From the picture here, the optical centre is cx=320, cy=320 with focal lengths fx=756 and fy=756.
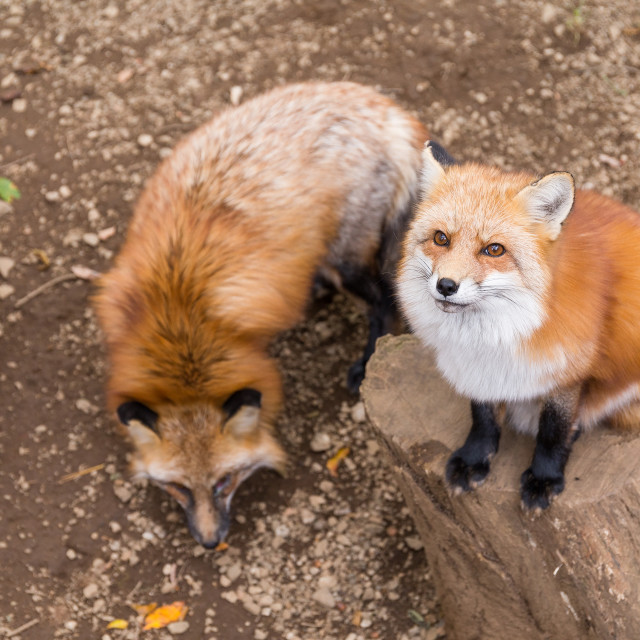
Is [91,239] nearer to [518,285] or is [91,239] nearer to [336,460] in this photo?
[336,460]

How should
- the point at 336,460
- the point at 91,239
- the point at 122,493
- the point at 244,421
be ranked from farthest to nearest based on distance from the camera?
the point at 91,239 < the point at 336,460 < the point at 122,493 < the point at 244,421

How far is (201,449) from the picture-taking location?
174 inches

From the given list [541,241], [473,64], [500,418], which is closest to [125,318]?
[500,418]

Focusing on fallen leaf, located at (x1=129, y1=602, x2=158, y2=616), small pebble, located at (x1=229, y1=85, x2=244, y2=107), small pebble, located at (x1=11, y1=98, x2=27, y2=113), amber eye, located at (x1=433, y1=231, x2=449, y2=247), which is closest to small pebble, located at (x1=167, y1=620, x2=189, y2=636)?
fallen leaf, located at (x1=129, y1=602, x2=158, y2=616)

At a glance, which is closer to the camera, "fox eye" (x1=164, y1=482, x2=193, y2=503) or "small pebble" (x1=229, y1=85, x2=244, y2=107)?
"fox eye" (x1=164, y1=482, x2=193, y2=503)

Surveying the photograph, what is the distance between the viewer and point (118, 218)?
19.8 feet

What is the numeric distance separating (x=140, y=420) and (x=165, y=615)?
126 cm

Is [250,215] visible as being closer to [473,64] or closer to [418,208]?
[418,208]

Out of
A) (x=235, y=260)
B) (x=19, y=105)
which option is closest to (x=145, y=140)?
(x=19, y=105)

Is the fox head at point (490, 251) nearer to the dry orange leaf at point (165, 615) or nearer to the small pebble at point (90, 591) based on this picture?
the dry orange leaf at point (165, 615)

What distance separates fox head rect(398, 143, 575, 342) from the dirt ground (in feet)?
8.27

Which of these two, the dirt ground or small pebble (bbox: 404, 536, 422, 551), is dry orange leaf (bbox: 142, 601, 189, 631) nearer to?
the dirt ground

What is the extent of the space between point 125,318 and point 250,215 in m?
0.97

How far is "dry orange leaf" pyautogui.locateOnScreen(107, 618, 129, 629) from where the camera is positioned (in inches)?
178
